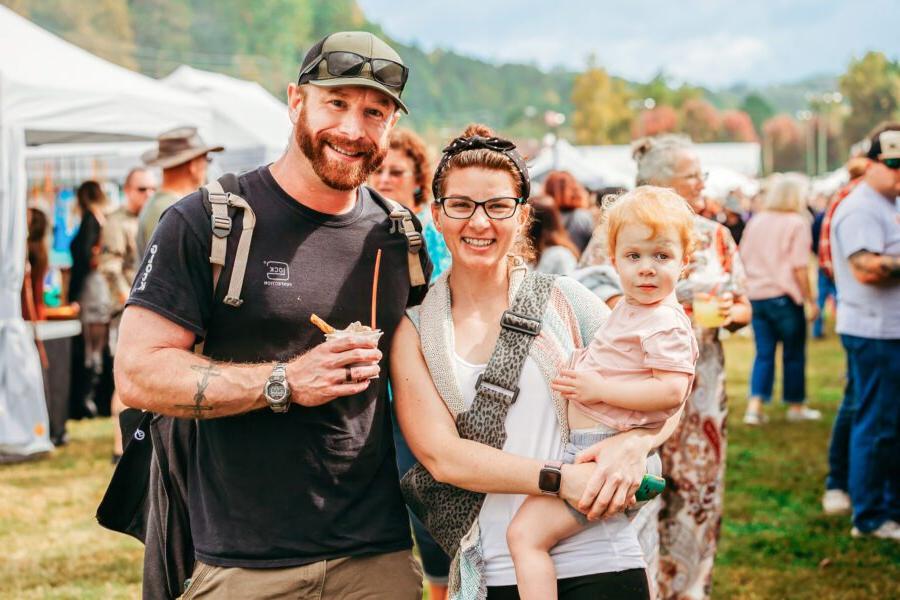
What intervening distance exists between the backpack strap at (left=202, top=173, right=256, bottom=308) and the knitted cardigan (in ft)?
1.61

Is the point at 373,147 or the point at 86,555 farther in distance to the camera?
the point at 86,555

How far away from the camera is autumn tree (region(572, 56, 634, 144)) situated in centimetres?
10638

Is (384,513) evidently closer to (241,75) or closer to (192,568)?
(192,568)

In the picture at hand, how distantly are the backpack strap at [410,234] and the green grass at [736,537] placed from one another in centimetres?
327

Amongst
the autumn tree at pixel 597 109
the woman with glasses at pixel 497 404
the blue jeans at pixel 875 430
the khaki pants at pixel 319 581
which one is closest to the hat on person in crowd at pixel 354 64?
the woman with glasses at pixel 497 404

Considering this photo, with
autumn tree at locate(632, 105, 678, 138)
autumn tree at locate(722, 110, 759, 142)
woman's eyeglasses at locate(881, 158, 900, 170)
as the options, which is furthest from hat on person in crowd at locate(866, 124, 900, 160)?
autumn tree at locate(722, 110, 759, 142)

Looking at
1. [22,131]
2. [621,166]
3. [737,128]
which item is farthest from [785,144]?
[22,131]

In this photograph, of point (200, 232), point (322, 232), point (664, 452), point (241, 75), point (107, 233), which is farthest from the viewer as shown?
point (241, 75)

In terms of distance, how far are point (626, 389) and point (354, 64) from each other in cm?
103

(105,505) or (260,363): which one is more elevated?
(260,363)

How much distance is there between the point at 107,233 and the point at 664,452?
547 centimetres

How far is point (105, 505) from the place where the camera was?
2.82 m

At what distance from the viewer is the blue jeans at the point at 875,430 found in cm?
574

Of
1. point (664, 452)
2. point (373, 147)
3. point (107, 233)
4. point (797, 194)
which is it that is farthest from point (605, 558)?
point (797, 194)
